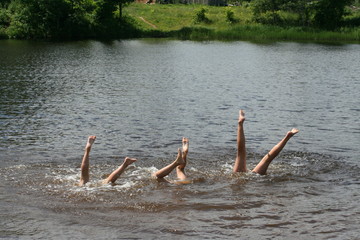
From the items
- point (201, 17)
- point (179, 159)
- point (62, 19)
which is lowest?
point (179, 159)

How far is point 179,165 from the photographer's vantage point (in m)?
13.5

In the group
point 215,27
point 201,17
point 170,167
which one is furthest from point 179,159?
point 201,17

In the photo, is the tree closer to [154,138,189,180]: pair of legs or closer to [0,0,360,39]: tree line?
[0,0,360,39]: tree line

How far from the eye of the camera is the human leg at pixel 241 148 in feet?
43.8

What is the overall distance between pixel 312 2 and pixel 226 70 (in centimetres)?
5292

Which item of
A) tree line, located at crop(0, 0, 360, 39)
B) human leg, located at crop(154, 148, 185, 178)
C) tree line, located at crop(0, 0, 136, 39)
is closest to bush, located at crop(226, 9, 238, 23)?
tree line, located at crop(0, 0, 360, 39)

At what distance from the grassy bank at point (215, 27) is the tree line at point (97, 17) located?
1.78 m

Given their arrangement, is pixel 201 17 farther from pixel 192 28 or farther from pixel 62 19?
pixel 62 19

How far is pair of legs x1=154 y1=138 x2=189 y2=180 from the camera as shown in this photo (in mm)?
12852

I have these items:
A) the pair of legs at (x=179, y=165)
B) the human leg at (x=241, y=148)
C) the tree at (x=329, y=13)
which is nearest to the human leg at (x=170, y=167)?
the pair of legs at (x=179, y=165)

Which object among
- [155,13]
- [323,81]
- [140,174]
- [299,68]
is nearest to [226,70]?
[299,68]

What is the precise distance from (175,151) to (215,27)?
67.8 meters

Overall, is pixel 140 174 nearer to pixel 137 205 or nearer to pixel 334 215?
pixel 137 205

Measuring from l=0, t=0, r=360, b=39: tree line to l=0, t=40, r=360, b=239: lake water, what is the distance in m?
35.9
